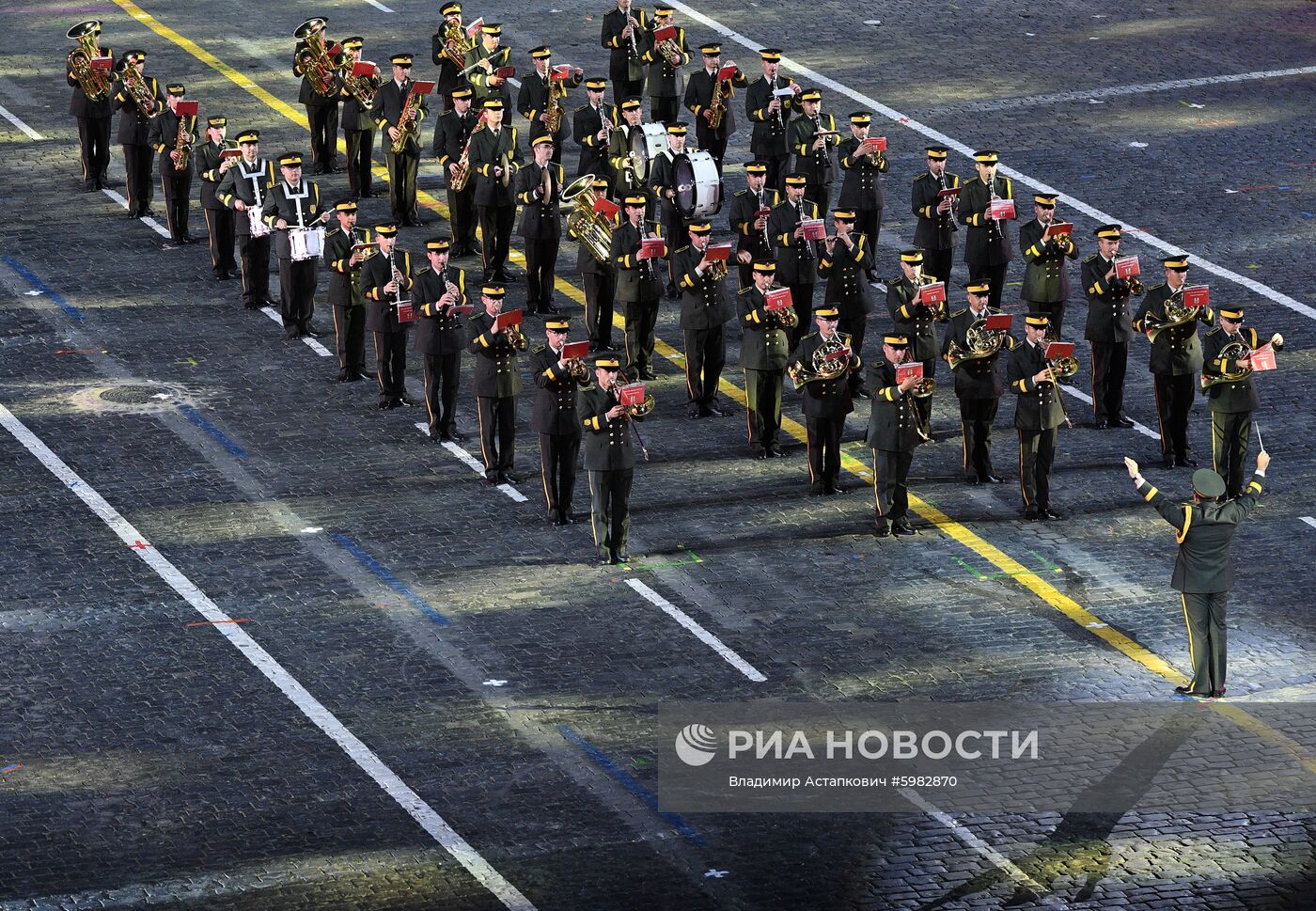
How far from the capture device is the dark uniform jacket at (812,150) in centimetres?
3225

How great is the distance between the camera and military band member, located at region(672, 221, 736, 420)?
27.2 meters

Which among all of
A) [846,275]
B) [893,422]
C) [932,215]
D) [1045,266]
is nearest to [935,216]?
[932,215]

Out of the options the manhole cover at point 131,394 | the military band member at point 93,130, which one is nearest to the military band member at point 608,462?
the manhole cover at point 131,394

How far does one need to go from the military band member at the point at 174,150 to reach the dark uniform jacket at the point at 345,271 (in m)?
4.40

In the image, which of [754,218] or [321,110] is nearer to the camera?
[754,218]

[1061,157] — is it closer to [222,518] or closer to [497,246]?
[497,246]

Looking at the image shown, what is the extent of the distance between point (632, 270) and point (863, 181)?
14.7 ft

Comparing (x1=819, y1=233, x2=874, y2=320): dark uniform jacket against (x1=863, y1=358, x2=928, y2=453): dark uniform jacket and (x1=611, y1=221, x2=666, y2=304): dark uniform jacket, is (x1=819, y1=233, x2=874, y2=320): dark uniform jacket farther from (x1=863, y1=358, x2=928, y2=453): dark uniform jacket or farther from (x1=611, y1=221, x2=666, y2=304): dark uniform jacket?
(x1=863, y1=358, x2=928, y2=453): dark uniform jacket

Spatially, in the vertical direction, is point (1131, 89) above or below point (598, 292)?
above

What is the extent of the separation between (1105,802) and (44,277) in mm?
16926

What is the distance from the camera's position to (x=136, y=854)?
18422 mm

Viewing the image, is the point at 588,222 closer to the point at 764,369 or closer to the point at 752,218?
the point at 752,218

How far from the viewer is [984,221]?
29531 millimetres

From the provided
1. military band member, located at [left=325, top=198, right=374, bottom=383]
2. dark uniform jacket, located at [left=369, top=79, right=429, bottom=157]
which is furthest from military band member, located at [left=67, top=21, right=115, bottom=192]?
military band member, located at [left=325, top=198, right=374, bottom=383]
